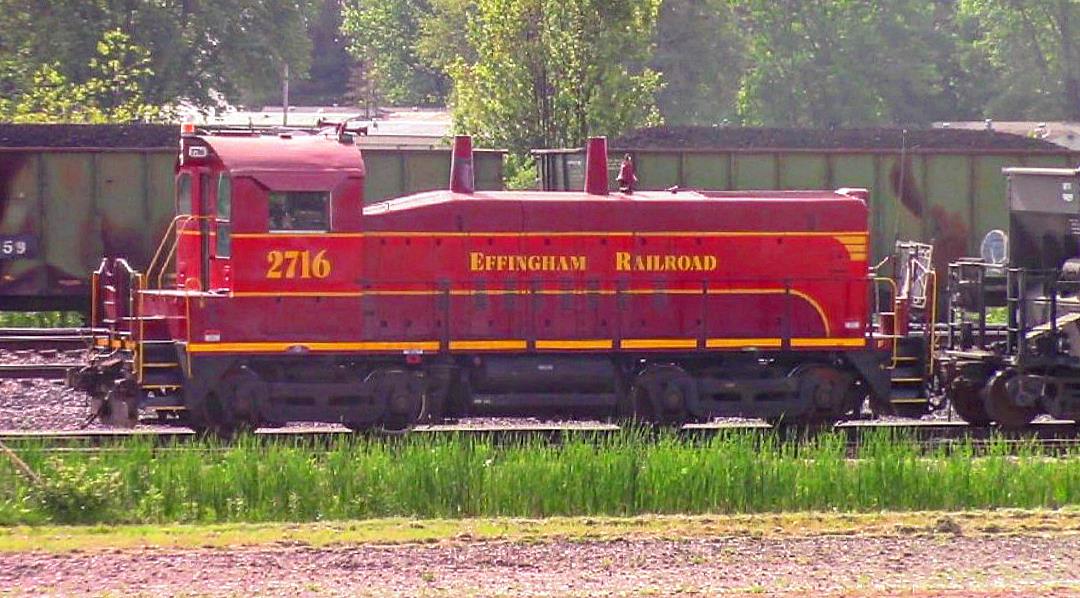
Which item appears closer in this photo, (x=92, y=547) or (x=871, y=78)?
(x=92, y=547)

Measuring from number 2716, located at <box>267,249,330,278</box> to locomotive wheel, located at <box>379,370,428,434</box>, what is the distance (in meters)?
1.24

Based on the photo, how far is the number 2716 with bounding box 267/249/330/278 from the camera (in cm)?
1538

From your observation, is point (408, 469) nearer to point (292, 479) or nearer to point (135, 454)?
point (292, 479)

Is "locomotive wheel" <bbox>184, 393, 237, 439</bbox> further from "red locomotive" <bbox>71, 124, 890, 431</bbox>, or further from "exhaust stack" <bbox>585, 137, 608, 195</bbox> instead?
"exhaust stack" <bbox>585, 137, 608, 195</bbox>

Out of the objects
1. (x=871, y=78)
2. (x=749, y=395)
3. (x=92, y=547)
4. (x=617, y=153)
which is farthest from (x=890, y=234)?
(x=871, y=78)

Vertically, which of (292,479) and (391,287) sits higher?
(391,287)

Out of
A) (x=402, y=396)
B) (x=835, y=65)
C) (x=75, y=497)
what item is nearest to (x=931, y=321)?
(x=402, y=396)

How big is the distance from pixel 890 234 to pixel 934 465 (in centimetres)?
1337

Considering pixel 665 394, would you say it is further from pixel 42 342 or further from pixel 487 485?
pixel 42 342

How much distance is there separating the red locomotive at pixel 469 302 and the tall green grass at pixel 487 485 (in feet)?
9.49

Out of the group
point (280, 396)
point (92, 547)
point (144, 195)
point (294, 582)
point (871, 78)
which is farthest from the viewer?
point (871, 78)

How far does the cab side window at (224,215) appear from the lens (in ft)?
50.1

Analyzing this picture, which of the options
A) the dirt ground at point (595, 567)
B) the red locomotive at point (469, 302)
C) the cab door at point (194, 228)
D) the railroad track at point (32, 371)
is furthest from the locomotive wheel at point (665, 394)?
the railroad track at point (32, 371)

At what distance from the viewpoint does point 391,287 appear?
15.8 meters
